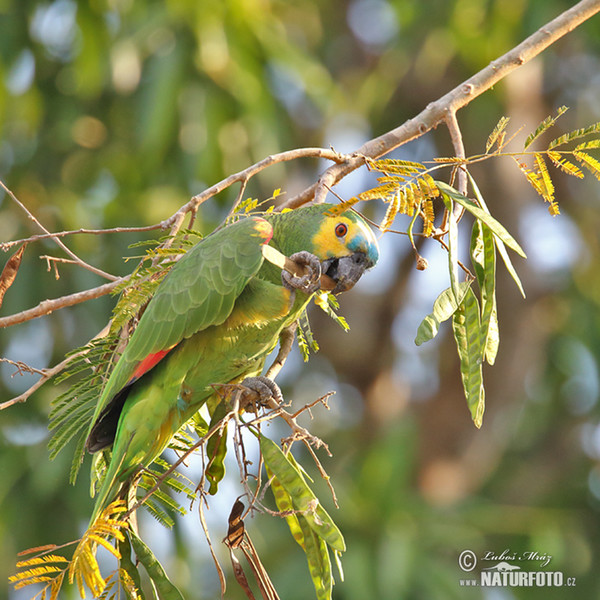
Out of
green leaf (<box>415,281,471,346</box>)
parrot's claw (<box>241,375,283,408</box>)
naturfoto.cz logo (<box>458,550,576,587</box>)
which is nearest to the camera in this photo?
green leaf (<box>415,281,471,346</box>)

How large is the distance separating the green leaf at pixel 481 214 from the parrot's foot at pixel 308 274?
0.42 meters

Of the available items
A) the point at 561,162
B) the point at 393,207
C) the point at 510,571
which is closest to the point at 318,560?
the point at 393,207

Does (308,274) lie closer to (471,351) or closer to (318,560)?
(471,351)

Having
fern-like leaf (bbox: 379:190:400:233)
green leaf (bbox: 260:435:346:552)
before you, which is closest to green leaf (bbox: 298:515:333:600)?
green leaf (bbox: 260:435:346:552)

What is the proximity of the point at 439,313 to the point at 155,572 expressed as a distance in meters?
0.98

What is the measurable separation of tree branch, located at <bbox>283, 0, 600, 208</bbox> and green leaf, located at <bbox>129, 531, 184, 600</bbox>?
1074 millimetres

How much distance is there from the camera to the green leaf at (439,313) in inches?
67.9

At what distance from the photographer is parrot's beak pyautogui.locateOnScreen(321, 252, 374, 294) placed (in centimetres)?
223

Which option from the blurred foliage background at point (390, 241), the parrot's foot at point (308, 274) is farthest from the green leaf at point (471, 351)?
the blurred foliage background at point (390, 241)

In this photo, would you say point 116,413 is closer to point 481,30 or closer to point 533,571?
point 533,571

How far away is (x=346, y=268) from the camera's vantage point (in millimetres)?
2244

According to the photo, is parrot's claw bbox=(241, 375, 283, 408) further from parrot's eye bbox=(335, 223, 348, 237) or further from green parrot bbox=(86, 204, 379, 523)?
parrot's eye bbox=(335, 223, 348, 237)

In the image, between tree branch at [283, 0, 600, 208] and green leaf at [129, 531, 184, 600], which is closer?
green leaf at [129, 531, 184, 600]

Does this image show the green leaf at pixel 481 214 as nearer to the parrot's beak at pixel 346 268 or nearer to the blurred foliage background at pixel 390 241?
the parrot's beak at pixel 346 268
